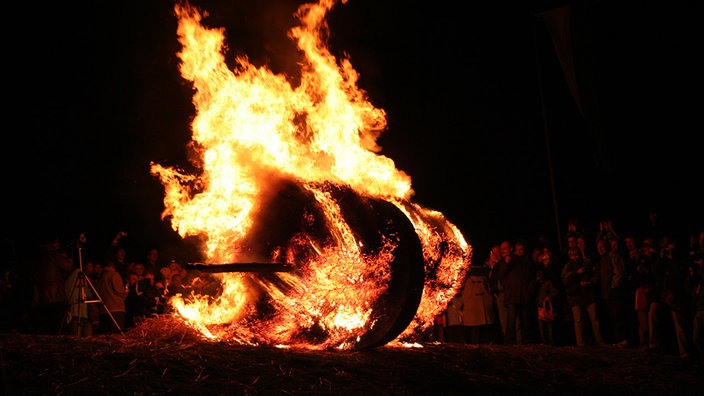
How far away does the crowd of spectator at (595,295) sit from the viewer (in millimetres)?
10750

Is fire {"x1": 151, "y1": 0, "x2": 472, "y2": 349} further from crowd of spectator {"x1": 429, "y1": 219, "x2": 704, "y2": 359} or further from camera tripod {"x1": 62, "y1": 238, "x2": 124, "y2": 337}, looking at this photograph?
crowd of spectator {"x1": 429, "y1": 219, "x2": 704, "y2": 359}

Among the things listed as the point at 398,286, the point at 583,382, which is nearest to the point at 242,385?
the point at 398,286

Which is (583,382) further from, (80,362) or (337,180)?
(80,362)

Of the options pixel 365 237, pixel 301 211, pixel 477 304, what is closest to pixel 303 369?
pixel 365 237

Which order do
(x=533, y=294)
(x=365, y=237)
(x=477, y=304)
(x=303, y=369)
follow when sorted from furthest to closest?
(x=477, y=304) < (x=533, y=294) < (x=365, y=237) < (x=303, y=369)

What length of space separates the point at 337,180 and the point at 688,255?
5.96 meters

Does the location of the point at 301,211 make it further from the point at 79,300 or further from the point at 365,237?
→ the point at 79,300

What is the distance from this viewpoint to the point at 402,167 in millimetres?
23609

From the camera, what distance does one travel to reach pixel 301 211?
30.8ft

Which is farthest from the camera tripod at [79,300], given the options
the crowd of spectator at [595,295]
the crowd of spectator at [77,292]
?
the crowd of spectator at [595,295]

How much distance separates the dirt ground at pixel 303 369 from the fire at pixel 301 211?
69 cm

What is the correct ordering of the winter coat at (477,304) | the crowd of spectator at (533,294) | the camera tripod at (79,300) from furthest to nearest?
the winter coat at (477,304) < the camera tripod at (79,300) < the crowd of spectator at (533,294)

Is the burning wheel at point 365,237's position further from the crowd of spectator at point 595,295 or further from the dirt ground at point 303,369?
the crowd of spectator at point 595,295

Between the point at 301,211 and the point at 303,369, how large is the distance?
2.41 meters
